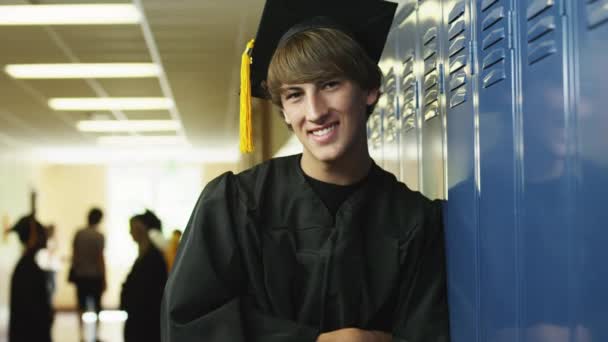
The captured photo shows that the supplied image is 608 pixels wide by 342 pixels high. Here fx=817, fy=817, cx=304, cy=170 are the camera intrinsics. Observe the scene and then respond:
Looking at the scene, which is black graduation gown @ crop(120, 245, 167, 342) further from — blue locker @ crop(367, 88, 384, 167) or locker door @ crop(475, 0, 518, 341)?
locker door @ crop(475, 0, 518, 341)

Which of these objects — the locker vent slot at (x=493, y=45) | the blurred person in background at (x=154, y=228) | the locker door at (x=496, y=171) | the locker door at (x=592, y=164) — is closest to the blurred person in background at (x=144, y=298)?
the blurred person in background at (x=154, y=228)

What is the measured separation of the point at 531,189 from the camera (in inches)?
55.1

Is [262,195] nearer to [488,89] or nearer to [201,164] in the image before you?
[488,89]

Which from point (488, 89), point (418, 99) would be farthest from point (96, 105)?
point (488, 89)

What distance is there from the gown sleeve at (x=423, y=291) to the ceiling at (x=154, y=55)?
12.4 ft

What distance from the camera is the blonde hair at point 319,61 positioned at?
1831 millimetres

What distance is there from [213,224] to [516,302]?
2.42 feet

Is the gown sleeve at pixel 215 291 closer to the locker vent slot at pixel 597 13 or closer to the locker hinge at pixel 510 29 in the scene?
the locker hinge at pixel 510 29

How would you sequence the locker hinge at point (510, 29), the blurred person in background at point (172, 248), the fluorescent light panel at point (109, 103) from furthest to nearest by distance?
1. the fluorescent light panel at point (109, 103)
2. the blurred person in background at point (172, 248)
3. the locker hinge at point (510, 29)

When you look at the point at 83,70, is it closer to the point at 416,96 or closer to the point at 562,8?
the point at 416,96

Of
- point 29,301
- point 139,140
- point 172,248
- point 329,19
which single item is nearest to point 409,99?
point 329,19

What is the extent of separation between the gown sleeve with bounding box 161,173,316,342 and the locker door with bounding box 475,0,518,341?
0.43 m

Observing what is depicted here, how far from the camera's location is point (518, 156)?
1.46m

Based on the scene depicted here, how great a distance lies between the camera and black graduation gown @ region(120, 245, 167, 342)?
5602 mm
